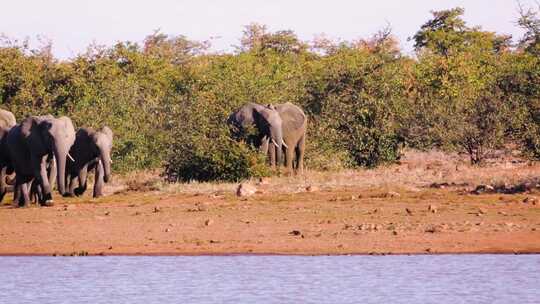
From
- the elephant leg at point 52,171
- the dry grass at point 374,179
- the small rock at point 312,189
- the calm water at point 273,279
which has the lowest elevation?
the calm water at point 273,279

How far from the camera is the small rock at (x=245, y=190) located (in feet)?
71.8

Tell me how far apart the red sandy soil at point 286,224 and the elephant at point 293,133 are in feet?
19.4

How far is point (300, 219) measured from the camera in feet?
63.0

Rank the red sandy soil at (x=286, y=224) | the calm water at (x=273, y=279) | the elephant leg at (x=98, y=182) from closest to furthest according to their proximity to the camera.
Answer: the calm water at (x=273, y=279)
the red sandy soil at (x=286, y=224)
the elephant leg at (x=98, y=182)

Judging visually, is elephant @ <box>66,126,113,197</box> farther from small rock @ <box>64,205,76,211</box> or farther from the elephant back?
the elephant back

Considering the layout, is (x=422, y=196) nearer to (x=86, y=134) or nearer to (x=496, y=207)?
(x=496, y=207)

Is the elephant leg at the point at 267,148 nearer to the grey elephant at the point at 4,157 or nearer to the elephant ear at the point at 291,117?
the elephant ear at the point at 291,117

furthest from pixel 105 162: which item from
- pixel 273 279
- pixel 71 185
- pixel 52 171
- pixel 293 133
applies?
pixel 273 279

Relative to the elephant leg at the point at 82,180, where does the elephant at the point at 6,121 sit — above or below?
above

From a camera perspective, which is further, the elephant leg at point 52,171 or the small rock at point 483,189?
the elephant leg at point 52,171

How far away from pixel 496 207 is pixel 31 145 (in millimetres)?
8403

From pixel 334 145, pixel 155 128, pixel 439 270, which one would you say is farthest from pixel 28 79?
pixel 439 270

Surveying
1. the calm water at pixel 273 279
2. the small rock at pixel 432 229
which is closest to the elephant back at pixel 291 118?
the small rock at pixel 432 229

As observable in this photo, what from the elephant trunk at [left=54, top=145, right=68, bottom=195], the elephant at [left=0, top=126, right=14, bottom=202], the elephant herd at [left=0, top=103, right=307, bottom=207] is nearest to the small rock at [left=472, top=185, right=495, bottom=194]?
the elephant herd at [left=0, top=103, right=307, bottom=207]
